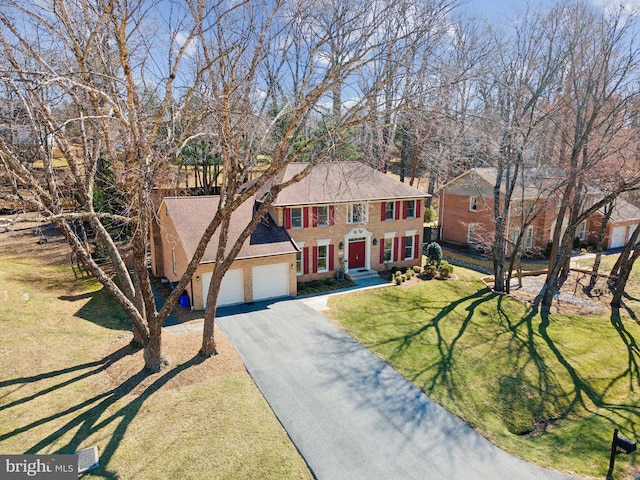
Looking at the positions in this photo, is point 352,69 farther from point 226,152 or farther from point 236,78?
point 226,152

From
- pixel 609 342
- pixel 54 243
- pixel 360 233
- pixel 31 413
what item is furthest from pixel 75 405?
pixel 54 243

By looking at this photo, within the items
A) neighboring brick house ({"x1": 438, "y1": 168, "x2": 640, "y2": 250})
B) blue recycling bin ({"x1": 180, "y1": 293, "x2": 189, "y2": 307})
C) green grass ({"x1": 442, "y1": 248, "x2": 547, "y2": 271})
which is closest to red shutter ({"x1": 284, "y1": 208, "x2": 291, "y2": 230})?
blue recycling bin ({"x1": 180, "y1": 293, "x2": 189, "y2": 307})

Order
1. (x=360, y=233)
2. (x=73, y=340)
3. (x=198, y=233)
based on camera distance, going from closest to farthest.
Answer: (x=73, y=340)
(x=198, y=233)
(x=360, y=233)

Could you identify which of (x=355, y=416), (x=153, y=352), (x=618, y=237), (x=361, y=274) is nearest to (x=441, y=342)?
(x=355, y=416)

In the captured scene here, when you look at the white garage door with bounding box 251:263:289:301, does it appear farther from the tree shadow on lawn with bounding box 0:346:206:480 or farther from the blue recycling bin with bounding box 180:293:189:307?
the tree shadow on lawn with bounding box 0:346:206:480

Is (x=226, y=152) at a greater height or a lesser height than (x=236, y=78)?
lesser

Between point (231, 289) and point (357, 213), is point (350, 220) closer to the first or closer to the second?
point (357, 213)

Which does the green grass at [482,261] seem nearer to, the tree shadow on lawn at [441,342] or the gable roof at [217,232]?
the tree shadow on lawn at [441,342]
